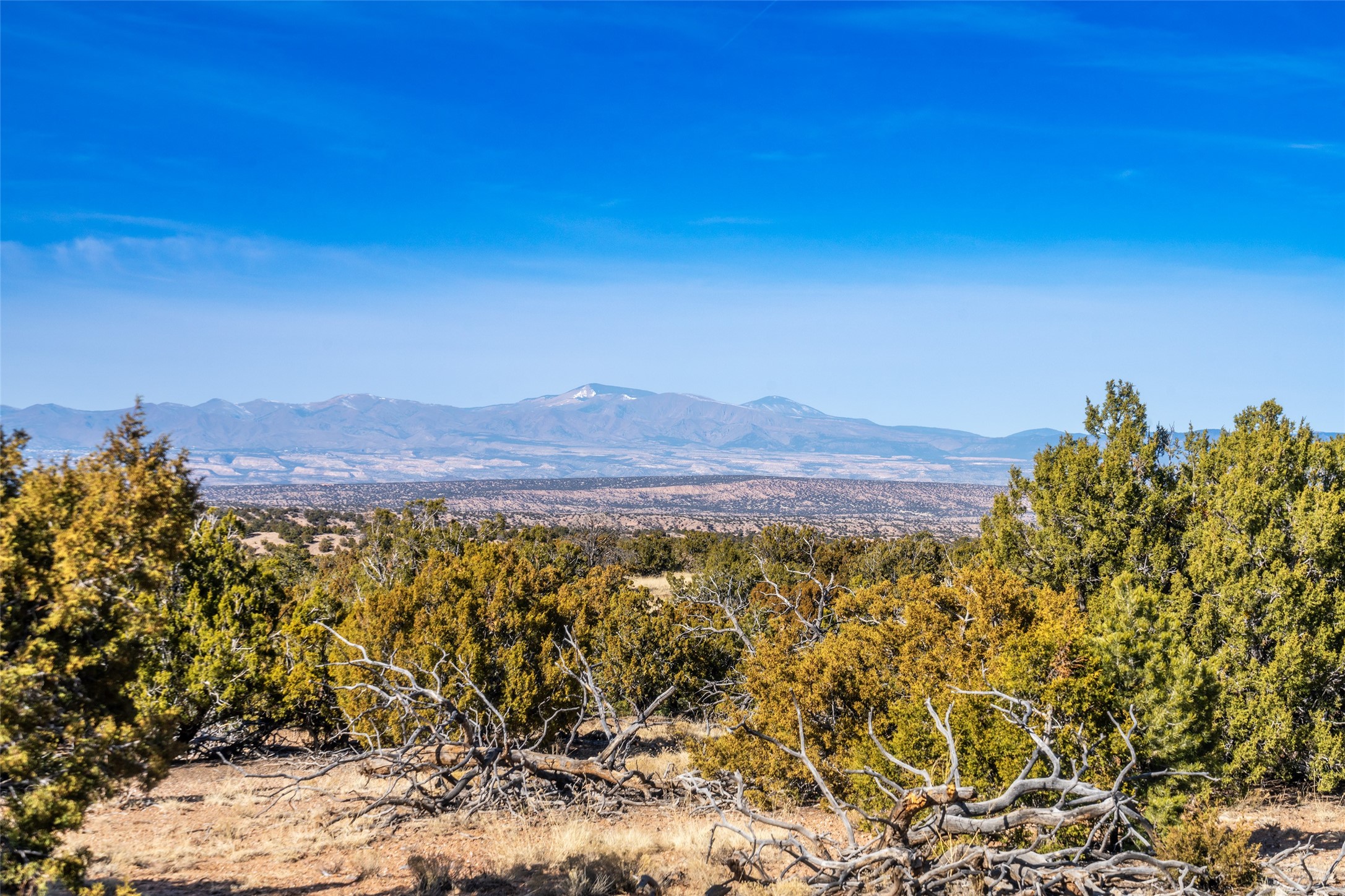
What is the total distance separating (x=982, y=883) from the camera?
24.6 feet

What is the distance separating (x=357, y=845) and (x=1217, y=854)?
411 inches

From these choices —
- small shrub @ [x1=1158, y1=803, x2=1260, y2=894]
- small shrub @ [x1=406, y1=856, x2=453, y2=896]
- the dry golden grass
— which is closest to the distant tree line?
small shrub @ [x1=1158, y1=803, x2=1260, y2=894]

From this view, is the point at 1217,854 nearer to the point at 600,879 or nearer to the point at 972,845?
the point at 972,845

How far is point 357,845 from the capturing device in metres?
10.3

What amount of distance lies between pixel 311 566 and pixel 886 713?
3210 cm

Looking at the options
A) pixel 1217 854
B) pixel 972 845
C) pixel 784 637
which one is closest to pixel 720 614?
pixel 784 637

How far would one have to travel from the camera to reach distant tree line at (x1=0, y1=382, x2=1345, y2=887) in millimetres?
5641

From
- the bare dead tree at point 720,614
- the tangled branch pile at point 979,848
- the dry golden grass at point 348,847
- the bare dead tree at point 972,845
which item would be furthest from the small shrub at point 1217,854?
the bare dead tree at point 720,614

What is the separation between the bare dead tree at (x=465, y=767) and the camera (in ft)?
37.3

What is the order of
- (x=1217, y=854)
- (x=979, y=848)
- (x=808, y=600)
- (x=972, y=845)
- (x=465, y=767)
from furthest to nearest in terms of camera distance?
(x=808, y=600) → (x=465, y=767) → (x=1217, y=854) → (x=972, y=845) → (x=979, y=848)

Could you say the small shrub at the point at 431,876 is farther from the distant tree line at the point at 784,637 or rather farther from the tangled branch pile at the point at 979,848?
the tangled branch pile at the point at 979,848

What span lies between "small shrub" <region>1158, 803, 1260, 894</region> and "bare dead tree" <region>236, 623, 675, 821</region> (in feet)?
21.2

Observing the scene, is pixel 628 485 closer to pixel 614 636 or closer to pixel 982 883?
pixel 614 636

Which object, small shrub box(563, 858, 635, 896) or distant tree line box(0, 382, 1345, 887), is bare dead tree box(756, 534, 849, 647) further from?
small shrub box(563, 858, 635, 896)
